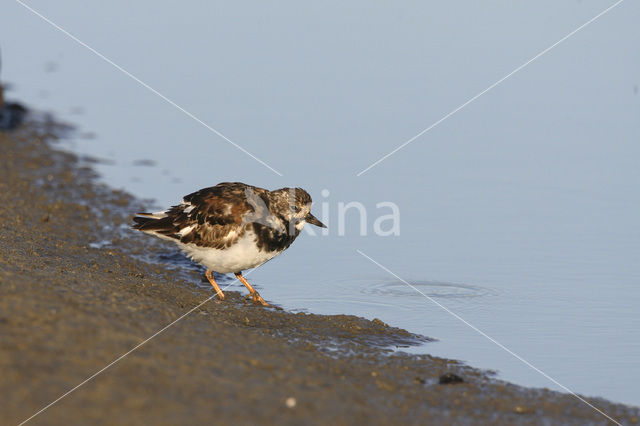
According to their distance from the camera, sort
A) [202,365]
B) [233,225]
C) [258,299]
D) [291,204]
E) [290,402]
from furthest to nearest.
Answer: [291,204]
[258,299]
[233,225]
[202,365]
[290,402]

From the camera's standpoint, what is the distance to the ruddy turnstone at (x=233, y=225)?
957cm

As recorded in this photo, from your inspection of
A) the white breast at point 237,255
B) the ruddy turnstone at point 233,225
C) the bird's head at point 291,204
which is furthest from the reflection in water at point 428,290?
the white breast at point 237,255

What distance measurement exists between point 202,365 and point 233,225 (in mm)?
3371

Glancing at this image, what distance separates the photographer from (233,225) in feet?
31.7

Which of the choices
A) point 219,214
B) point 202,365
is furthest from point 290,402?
point 219,214

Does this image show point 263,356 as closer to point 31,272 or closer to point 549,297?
point 31,272

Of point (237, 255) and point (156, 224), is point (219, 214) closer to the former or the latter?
point (237, 255)

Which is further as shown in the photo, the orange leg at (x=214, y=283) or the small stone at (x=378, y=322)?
the orange leg at (x=214, y=283)

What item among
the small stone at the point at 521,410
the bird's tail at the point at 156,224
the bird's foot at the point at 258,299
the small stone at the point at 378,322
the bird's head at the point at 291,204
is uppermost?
the bird's head at the point at 291,204

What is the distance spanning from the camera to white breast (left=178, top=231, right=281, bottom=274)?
31.2 feet

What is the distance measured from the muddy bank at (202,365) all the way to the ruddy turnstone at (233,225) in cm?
53

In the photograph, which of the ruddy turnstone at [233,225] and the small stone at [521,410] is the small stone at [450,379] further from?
the ruddy turnstone at [233,225]

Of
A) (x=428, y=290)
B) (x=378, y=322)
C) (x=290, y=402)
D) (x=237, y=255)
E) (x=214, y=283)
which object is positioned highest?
(x=237, y=255)

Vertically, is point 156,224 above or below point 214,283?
above
